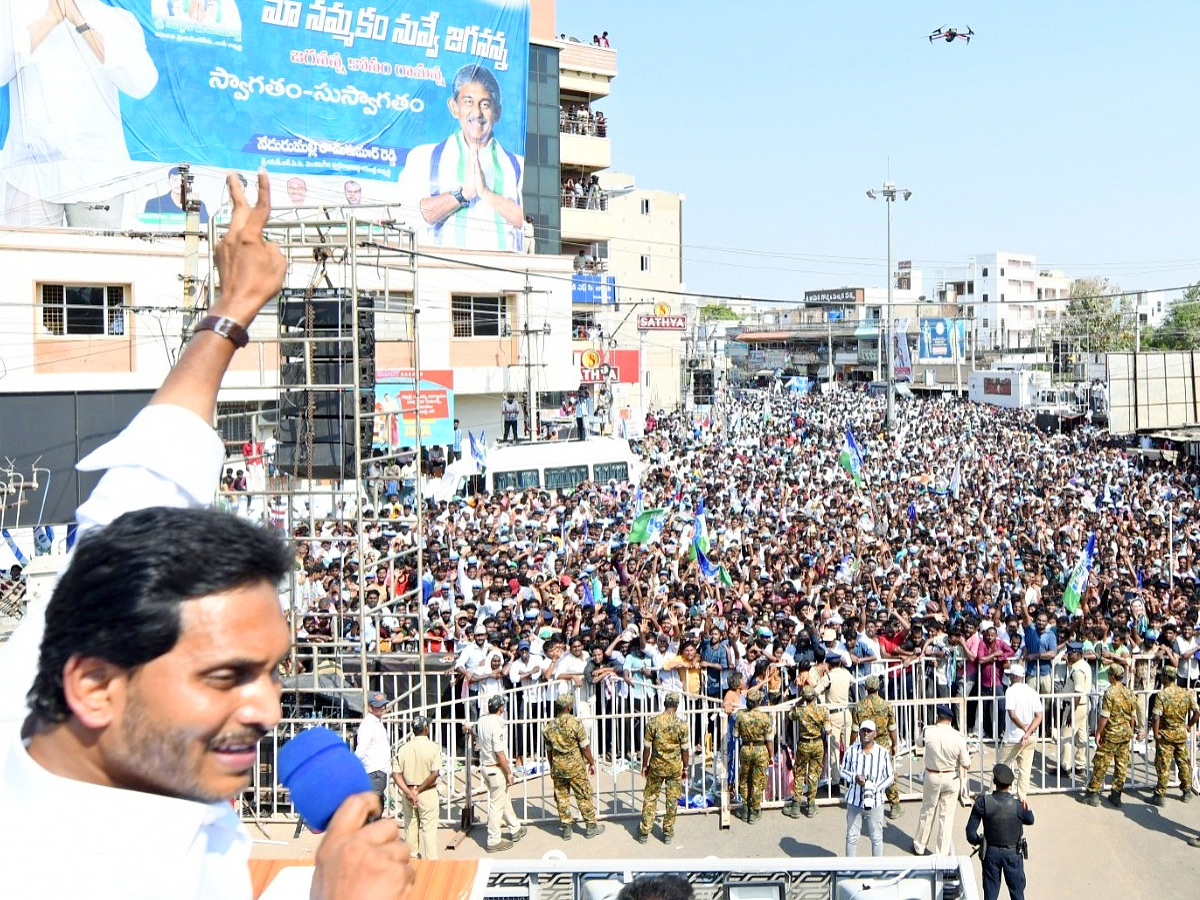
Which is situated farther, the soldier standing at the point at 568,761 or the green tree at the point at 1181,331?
the green tree at the point at 1181,331

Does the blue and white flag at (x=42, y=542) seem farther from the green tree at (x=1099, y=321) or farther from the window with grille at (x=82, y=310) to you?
the green tree at (x=1099, y=321)

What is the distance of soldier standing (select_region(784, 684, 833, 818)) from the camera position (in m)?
9.43

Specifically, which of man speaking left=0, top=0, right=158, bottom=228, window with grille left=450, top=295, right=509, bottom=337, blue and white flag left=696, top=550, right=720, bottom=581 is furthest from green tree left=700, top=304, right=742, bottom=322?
blue and white flag left=696, top=550, right=720, bottom=581

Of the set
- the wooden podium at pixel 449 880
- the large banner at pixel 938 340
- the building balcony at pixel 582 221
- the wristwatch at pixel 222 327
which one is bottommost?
the wooden podium at pixel 449 880

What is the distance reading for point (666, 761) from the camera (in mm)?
9039

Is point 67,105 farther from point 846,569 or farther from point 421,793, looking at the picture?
point 421,793

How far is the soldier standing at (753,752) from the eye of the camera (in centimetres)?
916

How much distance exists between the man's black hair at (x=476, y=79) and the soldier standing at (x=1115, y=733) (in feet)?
100

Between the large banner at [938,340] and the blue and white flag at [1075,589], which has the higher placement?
the large banner at [938,340]

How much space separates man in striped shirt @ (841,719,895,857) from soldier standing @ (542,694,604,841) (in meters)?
1.94

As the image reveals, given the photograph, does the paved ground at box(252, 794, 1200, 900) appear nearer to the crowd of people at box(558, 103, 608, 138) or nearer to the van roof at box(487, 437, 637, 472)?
the van roof at box(487, 437, 637, 472)

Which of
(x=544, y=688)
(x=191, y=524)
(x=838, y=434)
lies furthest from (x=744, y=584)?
(x=838, y=434)

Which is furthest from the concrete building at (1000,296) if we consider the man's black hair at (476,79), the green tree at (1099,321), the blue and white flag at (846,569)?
the blue and white flag at (846,569)

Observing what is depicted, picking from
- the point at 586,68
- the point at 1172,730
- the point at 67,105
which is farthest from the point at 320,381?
the point at 586,68
